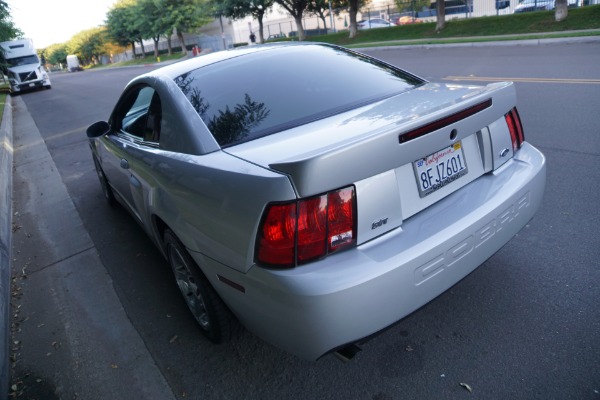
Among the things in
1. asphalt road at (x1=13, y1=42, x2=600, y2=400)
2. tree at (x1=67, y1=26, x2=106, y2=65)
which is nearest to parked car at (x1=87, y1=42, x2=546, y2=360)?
asphalt road at (x1=13, y1=42, x2=600, y2=400)

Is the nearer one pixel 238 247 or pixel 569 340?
pixel 238 247

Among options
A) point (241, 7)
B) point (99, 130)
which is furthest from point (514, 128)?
point (241, 7)

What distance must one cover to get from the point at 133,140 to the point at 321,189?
2.19 m

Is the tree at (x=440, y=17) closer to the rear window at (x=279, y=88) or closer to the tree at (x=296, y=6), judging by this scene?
the tree at (x=296, y=6)

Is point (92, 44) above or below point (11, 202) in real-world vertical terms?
above

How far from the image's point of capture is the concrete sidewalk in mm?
2713

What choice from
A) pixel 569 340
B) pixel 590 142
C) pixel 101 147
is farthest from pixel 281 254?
pixel 590 142

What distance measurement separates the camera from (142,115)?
11.6 ft

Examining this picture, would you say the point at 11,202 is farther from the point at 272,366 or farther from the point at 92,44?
the point at 92,44

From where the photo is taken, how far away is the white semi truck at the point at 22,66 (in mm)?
30109

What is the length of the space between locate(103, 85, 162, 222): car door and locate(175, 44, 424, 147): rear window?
408 millimetres

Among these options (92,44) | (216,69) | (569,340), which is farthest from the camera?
(92,44)

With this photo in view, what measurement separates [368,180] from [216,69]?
62.3 inches

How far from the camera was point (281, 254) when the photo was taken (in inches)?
77.5
